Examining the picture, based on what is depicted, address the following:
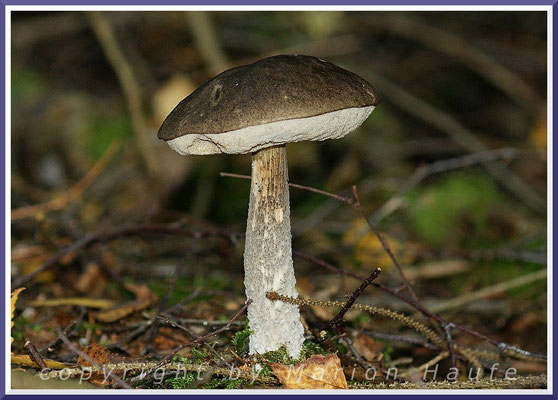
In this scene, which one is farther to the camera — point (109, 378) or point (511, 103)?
point (511, 103)

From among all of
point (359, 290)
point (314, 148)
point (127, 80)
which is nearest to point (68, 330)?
point (359, 290)

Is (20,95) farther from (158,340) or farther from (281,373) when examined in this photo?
(281,373)

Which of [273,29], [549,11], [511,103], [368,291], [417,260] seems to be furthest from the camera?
[511,103]

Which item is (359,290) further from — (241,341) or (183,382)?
(183,382)

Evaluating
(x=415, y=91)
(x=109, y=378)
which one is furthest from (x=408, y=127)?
(x=109, y=378)

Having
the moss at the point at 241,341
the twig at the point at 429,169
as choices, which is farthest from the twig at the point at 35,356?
the twig at the point at 429,169

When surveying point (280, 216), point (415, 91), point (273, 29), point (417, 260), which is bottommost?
point (417, 260)

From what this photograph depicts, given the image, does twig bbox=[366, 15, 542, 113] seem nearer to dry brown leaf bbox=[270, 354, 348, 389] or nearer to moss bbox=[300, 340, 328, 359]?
moss bbox=[300, 340, 328, 359]
